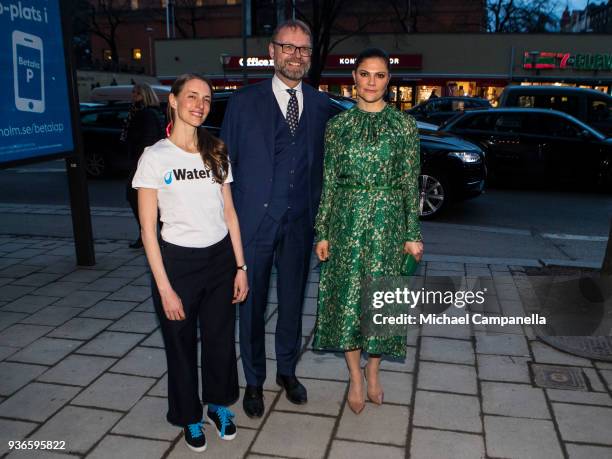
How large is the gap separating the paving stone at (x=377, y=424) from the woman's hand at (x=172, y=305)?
110 cm

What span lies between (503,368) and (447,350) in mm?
418

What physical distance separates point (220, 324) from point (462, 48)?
29.1 metres

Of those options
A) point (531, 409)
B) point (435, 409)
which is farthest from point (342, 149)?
point (531, 409)

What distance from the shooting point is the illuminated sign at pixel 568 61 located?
28.3 m

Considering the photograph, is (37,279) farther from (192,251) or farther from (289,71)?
(289,71)

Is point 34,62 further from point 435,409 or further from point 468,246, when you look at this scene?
point 468,246

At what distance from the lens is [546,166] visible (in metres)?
11.0

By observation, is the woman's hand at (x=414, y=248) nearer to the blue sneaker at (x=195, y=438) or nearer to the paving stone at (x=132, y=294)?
the blue sneaker at (x=195, y=438)

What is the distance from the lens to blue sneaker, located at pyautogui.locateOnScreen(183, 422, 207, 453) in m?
2.89

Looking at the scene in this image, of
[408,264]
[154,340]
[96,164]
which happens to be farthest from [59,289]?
[96,164]

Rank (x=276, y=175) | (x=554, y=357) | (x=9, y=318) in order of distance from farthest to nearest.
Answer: (x=9, y=318)
(x=554, y=357)
(x=276, y=175)

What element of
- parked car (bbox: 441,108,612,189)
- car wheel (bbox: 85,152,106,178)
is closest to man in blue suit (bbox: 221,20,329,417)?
parked car (bbox: 441,108,612,189)

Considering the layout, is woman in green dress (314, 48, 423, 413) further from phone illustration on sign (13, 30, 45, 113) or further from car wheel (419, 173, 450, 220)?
car wheel (419, 173, 450, 220)

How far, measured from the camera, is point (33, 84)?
16.9 feet
